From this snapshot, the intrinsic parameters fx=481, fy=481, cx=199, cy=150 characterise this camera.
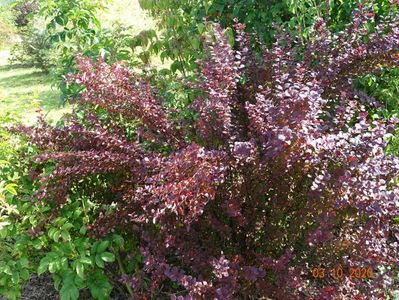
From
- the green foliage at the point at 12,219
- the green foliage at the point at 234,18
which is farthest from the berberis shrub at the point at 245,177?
the green foliage at the point at 234,18

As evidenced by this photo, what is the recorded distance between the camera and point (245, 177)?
2371mm

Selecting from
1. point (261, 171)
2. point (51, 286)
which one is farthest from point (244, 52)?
point (51, 286)

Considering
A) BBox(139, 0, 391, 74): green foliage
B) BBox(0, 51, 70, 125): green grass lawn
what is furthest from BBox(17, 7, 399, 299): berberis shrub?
BBox(0, 51, 70, 125): green grass lawn

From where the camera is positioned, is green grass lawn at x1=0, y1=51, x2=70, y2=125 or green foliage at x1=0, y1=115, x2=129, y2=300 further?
green grass lawn at x1=0, y1=51, x2=70, y2=125

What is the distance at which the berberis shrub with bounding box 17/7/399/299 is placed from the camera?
7.01 ft

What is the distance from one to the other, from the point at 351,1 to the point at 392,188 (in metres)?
1.83

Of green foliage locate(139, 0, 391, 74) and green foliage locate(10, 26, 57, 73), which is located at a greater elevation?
green foliage locate(139, 0, 391, 74)

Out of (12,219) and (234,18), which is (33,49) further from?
(12,219)
